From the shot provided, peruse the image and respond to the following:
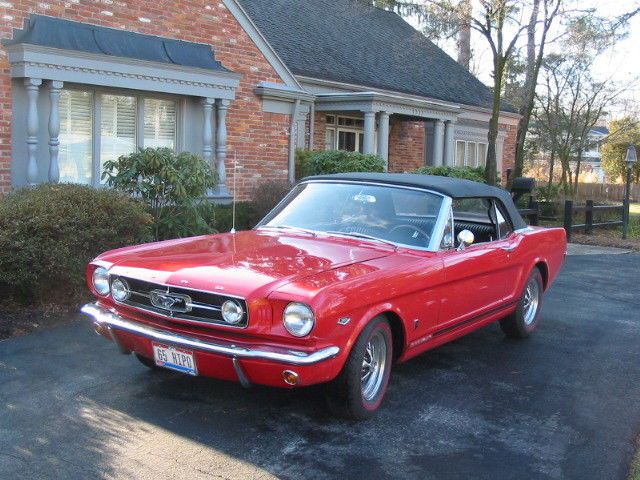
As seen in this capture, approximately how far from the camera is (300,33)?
66.0 ft

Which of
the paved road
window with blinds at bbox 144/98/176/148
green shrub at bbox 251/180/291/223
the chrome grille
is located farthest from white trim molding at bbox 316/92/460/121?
the chrome grille

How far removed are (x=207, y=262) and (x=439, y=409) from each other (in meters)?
1.84

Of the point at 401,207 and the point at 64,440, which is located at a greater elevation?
the point at 401,207

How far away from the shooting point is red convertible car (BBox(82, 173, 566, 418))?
4.20m

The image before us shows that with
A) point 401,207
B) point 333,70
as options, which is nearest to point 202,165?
point 401,207

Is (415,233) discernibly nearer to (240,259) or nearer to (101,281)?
(240,259)

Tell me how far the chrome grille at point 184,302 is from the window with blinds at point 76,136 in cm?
684

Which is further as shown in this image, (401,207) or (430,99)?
A: (430,99)

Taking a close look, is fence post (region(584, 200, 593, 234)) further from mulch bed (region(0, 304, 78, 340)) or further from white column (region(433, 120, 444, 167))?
mulch bed (region(0, 304, 78, 340))

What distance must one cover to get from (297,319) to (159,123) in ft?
28.5

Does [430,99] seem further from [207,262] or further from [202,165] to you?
[207,262]

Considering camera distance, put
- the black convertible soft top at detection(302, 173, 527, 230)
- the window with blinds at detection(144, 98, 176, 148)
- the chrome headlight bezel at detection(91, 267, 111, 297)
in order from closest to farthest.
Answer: the chrome headlight bezel at detection(91, 267, 111, 297), the black convertible soft top at detection(302, 173, 527, 230), the window with blinds at detection(144, 98, 176, 148)

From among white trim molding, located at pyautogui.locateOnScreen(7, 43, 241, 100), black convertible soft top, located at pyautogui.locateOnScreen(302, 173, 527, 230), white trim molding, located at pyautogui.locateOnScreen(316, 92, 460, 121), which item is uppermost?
white trim molding, located at pyautogui.locateOnScreen(316, 92, 460, 121)

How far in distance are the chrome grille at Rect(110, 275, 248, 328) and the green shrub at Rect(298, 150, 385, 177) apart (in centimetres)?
958
